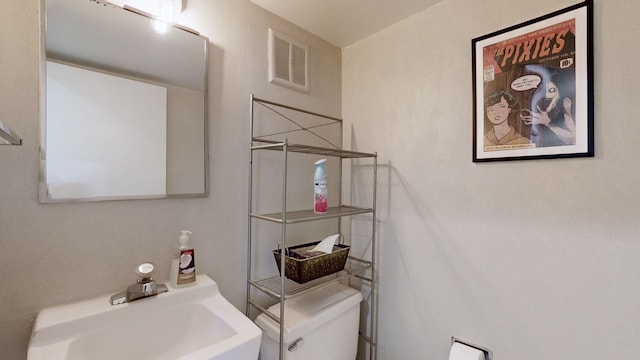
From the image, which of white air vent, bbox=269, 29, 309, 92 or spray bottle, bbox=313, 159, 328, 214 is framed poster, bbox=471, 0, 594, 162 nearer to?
spray bottle, bbox=313, 159, 328, 214

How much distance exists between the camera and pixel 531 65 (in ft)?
3.30

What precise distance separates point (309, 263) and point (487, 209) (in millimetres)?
779

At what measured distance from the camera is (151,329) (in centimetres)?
88

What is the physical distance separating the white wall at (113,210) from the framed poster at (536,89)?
0.92 m

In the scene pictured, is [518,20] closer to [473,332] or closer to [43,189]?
[473,332]

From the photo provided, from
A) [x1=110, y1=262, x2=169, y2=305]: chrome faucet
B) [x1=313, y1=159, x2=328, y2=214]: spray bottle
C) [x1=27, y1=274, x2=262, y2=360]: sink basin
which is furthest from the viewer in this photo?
[x1=313, y1=159, x2=328, y2=214]: spray bottle

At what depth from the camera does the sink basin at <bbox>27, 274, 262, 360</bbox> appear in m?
0.72

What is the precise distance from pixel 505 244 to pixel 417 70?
882 mm

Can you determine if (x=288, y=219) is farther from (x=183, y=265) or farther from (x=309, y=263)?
(x=183, y=265)

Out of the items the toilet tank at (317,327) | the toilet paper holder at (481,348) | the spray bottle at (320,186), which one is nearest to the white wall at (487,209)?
the toilet paper holder at (481,348)

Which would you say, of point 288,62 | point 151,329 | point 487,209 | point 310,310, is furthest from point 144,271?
point 487,209

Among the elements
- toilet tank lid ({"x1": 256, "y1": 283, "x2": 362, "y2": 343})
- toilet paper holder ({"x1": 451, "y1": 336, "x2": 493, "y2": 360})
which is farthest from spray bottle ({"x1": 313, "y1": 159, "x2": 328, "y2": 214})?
toilet paper holder ({"x1": 451, "y1": 336, "x2": 493, "y2": 360})

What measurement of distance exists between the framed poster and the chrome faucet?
4.34ft

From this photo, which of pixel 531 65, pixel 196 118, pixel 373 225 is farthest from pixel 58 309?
pixel 531 65
